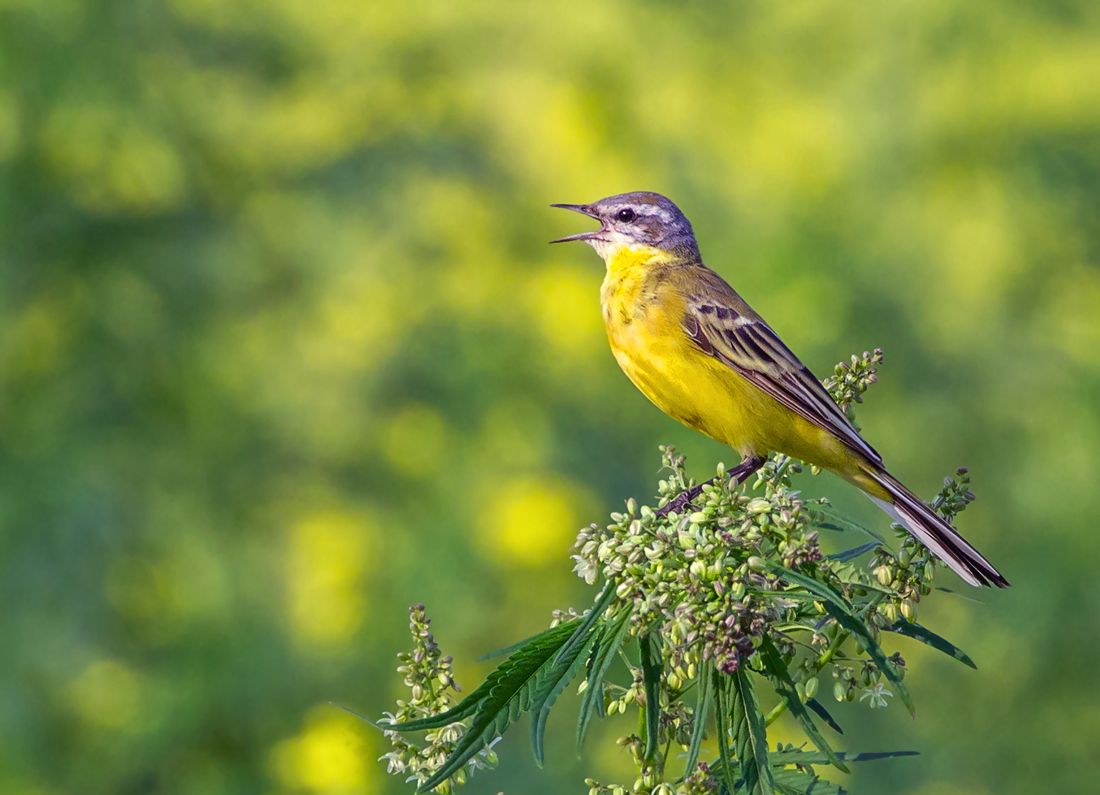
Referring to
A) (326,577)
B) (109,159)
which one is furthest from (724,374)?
(109,159)

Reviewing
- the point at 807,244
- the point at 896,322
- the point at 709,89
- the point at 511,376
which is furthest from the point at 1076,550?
the point at 709,89

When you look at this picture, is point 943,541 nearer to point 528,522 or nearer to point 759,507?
point 759,507

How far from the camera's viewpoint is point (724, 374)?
4.72 m

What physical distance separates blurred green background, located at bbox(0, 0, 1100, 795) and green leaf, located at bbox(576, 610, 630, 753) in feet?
12.2

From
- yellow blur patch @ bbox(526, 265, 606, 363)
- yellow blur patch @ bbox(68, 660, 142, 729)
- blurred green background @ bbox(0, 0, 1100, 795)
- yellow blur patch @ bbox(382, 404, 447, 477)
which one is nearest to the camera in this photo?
yellow blur patch @ bbox(68, 660, 142, 729)

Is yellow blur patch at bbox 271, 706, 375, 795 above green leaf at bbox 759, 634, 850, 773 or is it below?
above

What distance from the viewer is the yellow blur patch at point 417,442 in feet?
27.4

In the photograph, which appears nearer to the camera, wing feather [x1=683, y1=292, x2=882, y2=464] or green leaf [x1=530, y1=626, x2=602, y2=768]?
green leaf [x1=530, y1=626, x2=602, y2=768]

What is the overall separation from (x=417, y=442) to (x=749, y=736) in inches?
235

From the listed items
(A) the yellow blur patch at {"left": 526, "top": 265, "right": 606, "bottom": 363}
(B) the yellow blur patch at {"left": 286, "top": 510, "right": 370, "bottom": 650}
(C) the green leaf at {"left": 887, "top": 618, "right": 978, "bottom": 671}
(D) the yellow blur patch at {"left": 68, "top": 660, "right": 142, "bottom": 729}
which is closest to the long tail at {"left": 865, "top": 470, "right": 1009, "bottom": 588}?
(C) the green leaf at {"left": 887, "top": 618, "right": 978, "bottom": 671}

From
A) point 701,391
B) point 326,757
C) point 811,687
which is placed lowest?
point 811,687

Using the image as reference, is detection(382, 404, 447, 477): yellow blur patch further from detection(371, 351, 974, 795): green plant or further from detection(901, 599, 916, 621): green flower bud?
detection(901, 599, 916, 621): green flower bud

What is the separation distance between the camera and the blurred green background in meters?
7.35

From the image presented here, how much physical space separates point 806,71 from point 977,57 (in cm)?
146
